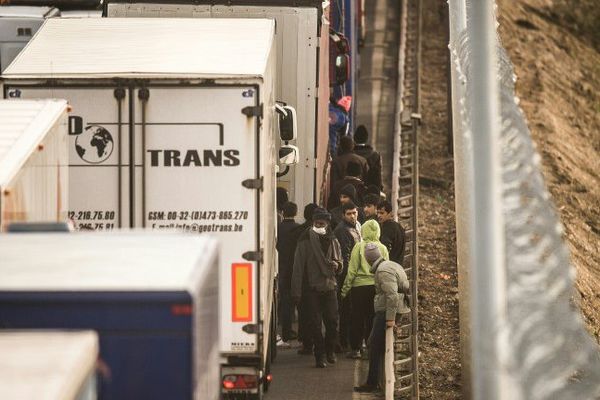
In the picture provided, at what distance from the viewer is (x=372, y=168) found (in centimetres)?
2161

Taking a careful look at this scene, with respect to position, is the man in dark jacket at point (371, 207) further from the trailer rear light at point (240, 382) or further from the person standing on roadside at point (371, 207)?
the trailer rear light at point (240, 382)

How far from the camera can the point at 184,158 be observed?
43.1 feet

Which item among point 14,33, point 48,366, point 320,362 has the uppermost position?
point 14,33

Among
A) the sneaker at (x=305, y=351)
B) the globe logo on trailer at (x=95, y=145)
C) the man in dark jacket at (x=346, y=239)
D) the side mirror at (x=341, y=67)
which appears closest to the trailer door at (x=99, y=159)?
the globe logo on trailer at (x=95, y=145)

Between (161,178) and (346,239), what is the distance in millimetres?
4335

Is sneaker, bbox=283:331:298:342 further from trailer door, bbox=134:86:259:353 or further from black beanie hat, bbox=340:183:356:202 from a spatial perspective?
trailer door, bbox=134:86:259:353

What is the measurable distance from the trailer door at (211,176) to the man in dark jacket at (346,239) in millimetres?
3952

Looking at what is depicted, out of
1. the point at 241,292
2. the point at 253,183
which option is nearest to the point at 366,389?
the point at 241,292

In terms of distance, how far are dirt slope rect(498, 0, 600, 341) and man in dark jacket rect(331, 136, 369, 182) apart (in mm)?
3414

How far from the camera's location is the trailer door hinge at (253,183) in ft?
43.0

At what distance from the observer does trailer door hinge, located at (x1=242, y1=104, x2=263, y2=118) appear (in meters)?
13.1

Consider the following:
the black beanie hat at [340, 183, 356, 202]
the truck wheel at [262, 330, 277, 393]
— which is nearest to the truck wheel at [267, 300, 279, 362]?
the truck wheel at [262, 330, 277, 393]

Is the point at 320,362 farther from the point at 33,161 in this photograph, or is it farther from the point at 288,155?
the point at 33,161

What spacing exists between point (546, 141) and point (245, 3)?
15444 millimetres
